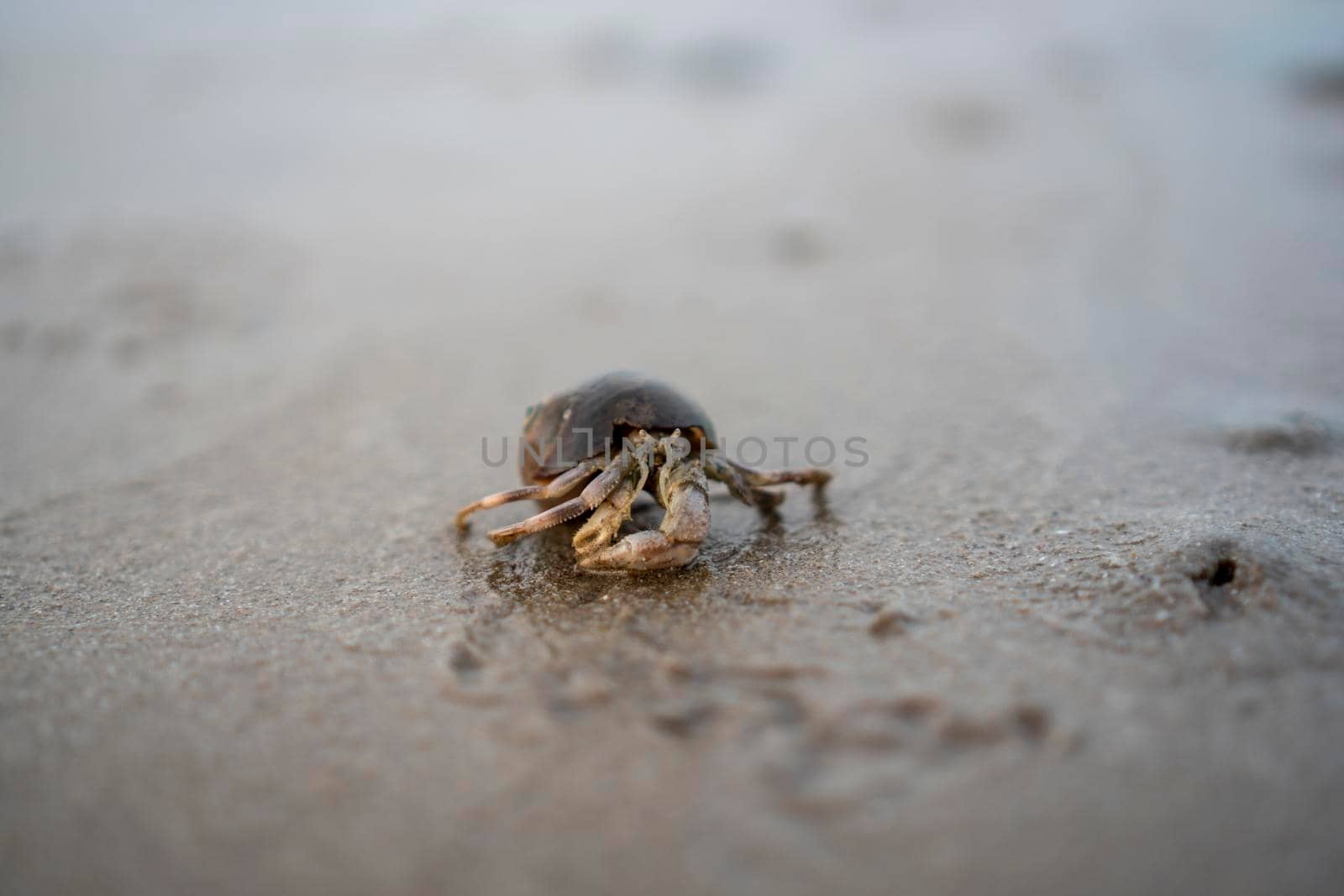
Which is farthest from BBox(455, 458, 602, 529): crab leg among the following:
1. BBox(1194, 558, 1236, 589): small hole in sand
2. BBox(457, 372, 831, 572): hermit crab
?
BBox(1194, 558, 1236, 589): small hole in sand

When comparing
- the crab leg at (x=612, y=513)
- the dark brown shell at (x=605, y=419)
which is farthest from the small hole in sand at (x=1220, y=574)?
the crab leg at (x=612, y=513)

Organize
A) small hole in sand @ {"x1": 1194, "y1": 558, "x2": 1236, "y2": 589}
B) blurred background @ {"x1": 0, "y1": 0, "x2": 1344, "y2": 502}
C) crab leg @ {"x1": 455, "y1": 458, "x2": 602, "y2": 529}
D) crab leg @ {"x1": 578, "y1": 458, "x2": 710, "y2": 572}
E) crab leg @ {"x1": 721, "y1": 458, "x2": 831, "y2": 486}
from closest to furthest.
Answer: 1. small hole in sand @ {"x1": 1194, "y1": 558, "x2": 1236, "y2": 589}
2. crab leg @ {"x1": 578, "y1": 458, "x2": 710, "y2": 572}
3. crab leg @ {"x1": 455, "y1": 458, "x2": 602, "y2": 529}
4. crab leg @ {"x1": 721, "y1": 458, "x2": 831, "y2": 486}
5. blurred background @ {"x1": 0, "y1": 0, "x2": 1344, "y2": 502}

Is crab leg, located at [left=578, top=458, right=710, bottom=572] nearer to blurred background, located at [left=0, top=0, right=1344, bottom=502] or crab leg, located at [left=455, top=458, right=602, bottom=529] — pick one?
crab leg, located at [left=455, top=458, right=602, bottom=529]

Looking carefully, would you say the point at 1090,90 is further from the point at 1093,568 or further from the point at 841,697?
the point at 841,697

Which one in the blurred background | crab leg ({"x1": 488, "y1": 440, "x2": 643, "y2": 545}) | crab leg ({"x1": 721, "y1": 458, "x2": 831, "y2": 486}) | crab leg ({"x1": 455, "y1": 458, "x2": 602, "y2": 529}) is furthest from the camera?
the blurred background

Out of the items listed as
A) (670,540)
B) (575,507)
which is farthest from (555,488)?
(670,540)

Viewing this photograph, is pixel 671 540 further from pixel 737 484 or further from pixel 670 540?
pixel 737 484

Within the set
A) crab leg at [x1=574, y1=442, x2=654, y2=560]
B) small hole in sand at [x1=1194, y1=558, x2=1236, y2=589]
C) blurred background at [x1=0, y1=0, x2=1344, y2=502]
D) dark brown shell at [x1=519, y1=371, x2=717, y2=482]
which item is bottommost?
small hole in sand at [x1=1194, y1=558, x2=1236, y2=589]

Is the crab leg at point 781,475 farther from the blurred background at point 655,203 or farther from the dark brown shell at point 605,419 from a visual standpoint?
the blurred background at point 655,203
